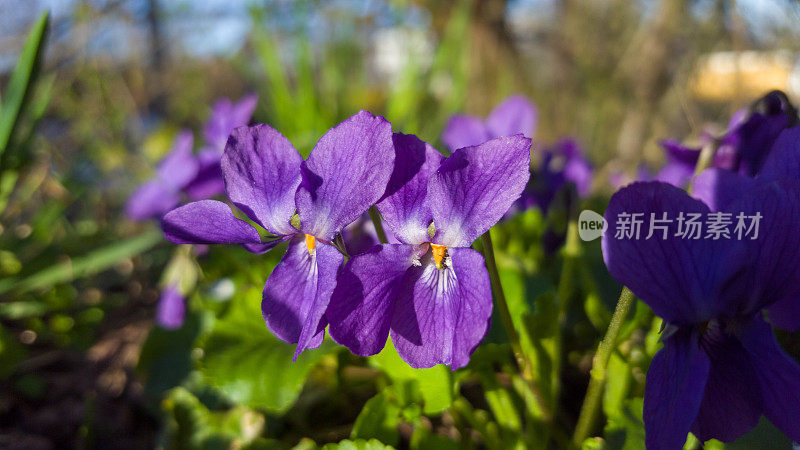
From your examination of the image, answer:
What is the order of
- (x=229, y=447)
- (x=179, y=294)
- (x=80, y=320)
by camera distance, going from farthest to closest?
(x=80, y=320) < (x=179, y=294) < (x=229, y=447)

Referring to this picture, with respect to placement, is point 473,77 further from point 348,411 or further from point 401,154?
point 401,154

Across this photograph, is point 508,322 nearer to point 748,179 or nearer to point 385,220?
point 385,220

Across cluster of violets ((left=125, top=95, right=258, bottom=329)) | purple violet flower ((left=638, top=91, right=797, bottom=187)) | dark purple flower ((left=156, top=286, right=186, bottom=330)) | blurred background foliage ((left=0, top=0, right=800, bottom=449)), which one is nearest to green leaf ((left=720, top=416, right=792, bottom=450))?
blurred background foliage ((left=0, top=0, right=800, bottom=449))

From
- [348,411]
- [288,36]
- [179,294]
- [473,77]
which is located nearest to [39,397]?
[179,294]

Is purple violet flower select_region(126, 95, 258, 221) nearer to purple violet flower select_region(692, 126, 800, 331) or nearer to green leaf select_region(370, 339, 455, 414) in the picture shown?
green leaf select_region(370, 339, 455, 414)

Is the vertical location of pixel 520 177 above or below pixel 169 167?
above

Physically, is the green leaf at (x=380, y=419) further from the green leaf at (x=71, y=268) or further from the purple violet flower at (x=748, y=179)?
the green leaf at (x=71, y=268)

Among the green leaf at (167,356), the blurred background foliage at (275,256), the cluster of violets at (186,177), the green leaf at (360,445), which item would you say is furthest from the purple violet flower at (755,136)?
the green leaf at (167,356)
